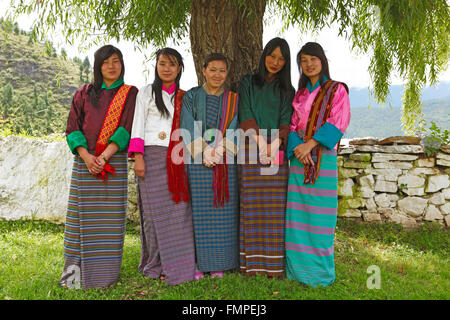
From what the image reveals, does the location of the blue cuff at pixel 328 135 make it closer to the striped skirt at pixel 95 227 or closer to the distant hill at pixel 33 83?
the striped skirt at pixel 95 227

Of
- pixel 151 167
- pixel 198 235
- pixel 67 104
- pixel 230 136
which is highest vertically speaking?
pixel 67 104

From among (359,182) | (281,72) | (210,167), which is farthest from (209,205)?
(359,182)

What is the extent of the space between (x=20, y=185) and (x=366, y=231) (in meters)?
5.02

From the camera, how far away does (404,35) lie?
124 inches

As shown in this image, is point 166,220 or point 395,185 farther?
point 395,185

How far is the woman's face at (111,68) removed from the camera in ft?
8.87

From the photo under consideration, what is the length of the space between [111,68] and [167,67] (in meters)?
0.45

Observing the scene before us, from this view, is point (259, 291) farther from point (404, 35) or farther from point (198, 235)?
point (404, 35)

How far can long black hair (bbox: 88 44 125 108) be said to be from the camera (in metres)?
2.69

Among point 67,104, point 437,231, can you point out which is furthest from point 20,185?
point 67,104

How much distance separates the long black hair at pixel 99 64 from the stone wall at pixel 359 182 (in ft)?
8.39

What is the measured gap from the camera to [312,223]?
2688 mm

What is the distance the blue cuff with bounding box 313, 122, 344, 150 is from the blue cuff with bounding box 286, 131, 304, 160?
162mm
